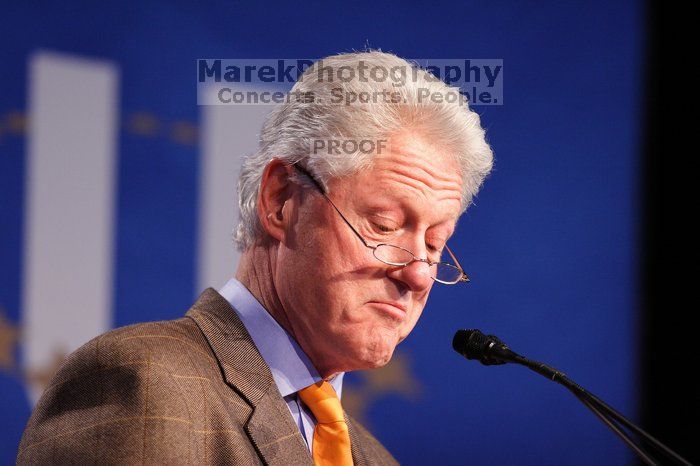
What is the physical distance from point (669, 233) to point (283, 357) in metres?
1.93

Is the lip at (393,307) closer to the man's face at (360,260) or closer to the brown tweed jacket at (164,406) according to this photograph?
the man's face at (360,260)

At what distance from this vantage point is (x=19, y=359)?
224 cm

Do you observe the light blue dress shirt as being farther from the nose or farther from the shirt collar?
the nose

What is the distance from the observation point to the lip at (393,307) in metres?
1.45

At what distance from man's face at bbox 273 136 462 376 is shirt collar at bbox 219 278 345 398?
0.03m

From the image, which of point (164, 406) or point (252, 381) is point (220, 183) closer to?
point (252, 381)

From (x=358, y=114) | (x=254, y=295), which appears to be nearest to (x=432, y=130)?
(x=358, y=114)

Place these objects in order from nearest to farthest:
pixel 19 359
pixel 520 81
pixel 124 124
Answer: pixel 19 359 < pixel 124 124 < pixel 520 81

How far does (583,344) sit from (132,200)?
1.57 m

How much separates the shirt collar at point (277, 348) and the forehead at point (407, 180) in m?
0.27

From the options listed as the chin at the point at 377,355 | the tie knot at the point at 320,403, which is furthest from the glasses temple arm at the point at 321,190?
the tie knot at the point at 320,403

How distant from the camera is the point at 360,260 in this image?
1.43m

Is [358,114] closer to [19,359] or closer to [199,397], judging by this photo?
[199,397]

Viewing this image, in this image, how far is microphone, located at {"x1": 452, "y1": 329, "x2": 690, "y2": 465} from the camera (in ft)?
3.73
